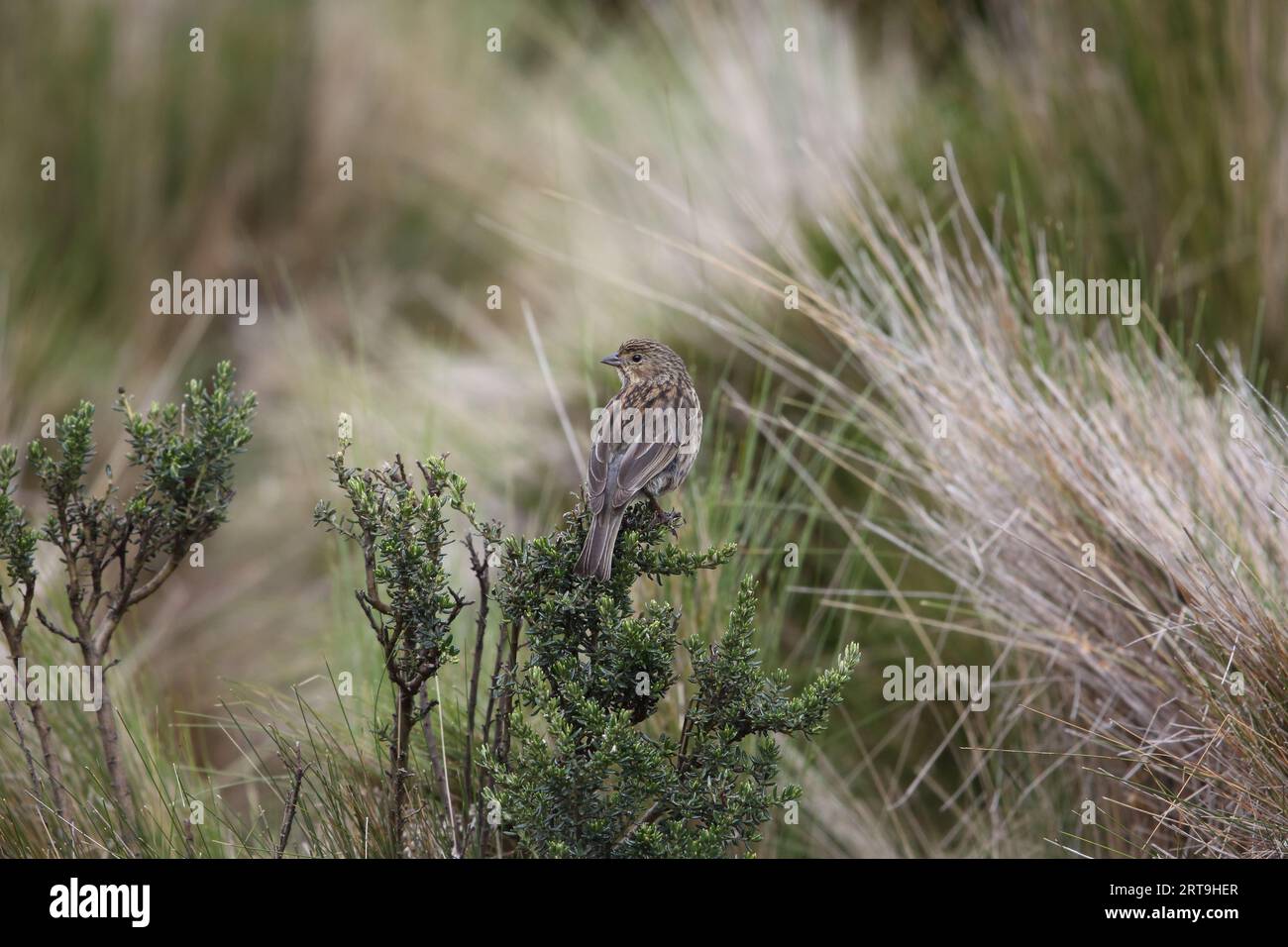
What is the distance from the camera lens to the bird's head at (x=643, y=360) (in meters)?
2.79

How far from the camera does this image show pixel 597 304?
5277 millimetres

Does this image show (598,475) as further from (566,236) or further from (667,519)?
(566,236)

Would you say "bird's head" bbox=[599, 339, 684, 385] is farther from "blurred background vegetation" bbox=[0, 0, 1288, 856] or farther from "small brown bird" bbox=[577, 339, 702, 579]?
"blurred background vegetation" bbox=[0, 0, 1288, 856]

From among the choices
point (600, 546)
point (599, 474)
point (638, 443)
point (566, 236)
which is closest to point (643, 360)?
point (638, 443)

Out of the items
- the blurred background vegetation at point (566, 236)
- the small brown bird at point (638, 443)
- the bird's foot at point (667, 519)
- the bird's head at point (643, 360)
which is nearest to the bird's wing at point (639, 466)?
the small brown bird at point (638, 443)

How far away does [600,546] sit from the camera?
91.7 inches

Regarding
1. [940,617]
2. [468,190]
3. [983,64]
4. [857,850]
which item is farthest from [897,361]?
[468,190]

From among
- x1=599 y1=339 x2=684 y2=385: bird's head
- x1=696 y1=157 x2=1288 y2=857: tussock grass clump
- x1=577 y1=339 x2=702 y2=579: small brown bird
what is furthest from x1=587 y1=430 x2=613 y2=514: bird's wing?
x1=696 y1=157 x2=1288 y2=857: tussock grass clump

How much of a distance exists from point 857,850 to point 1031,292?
152cm

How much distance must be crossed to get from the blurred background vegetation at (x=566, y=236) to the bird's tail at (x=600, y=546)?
82 centimetres

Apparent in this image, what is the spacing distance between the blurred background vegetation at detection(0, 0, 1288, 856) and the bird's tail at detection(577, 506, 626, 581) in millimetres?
822

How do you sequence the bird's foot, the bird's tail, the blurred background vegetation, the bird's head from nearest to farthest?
1. the bird's tail
2. the bird's foot
3. the bird's head
4. the blurred background vegetation

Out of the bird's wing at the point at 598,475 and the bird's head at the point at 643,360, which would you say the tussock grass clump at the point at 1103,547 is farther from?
the bird's wing at the point at 598,475

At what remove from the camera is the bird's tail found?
2316 millimetres
